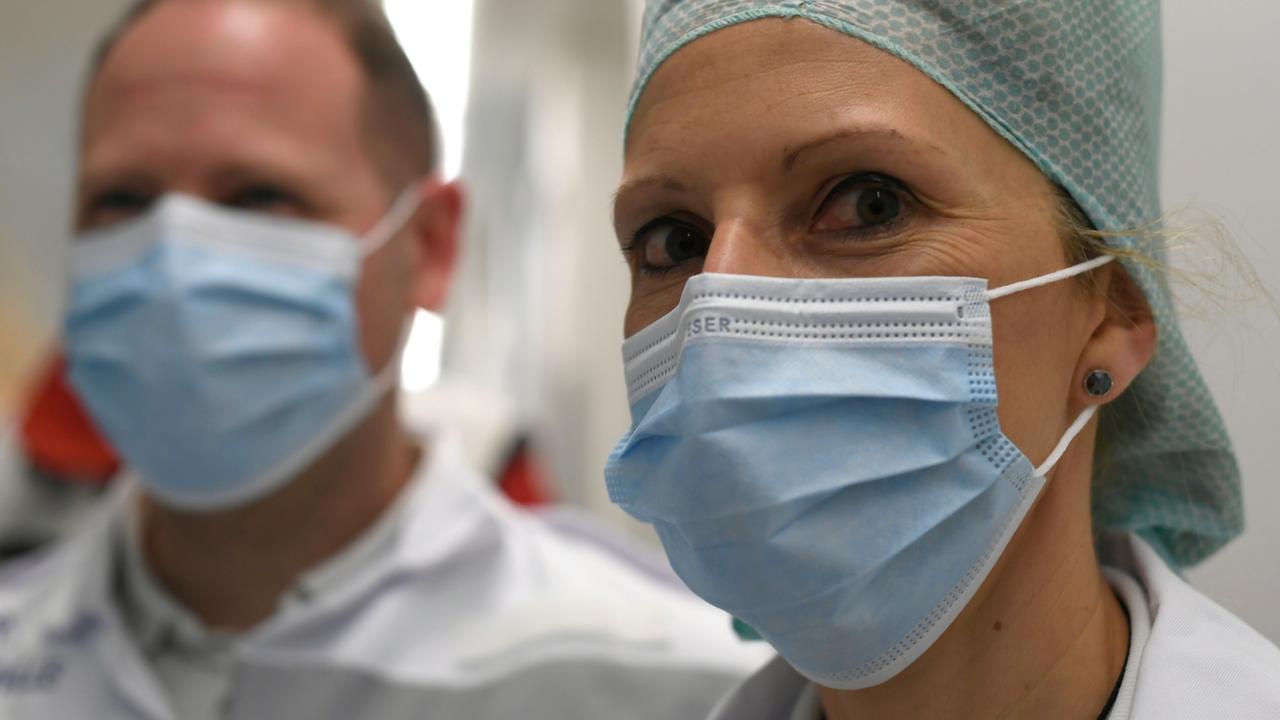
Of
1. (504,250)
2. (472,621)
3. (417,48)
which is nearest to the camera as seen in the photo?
(472,621)

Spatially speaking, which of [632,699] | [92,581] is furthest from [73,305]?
[632,699]

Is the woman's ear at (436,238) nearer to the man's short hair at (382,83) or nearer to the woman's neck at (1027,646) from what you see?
the man's short hair at (382,83)

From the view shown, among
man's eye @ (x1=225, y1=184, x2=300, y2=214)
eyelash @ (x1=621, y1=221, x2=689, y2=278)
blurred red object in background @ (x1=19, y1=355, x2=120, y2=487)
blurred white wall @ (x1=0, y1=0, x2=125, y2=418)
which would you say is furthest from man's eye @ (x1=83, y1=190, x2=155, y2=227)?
blurred white wall @ (x1=0, y1=0, x2=125, y2=418)

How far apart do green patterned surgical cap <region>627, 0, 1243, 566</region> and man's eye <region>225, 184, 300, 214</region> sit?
103 cm

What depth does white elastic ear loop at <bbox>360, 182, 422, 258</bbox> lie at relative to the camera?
82.2 inches

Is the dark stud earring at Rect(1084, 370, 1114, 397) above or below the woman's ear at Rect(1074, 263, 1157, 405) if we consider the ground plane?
below

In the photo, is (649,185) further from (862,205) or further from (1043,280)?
(1043,280)

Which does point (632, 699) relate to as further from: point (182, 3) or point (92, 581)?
point (182, 3)

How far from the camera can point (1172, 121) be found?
1.26m

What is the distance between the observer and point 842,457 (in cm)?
101

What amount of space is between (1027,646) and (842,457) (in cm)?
26

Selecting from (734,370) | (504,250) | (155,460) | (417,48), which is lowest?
(504,250)

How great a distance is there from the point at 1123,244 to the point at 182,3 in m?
1.73

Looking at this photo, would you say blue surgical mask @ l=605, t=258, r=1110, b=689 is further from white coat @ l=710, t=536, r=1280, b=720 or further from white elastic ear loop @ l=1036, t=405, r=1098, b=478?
white coat @ l=710, t=536, r=1280, b=720
